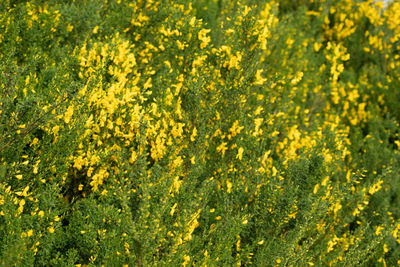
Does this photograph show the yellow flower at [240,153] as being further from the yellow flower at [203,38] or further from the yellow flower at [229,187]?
the yellow flower at [203,38]

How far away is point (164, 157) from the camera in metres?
2.81

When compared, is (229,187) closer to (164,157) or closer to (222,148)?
(222,148)

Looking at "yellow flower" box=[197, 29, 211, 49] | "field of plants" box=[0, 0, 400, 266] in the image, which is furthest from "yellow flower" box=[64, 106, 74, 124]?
"yellow flower" box=[197, 29, 211, 49]

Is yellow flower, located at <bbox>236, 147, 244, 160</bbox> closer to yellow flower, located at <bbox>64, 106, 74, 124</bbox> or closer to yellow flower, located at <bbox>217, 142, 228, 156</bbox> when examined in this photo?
yellow flower, located at <bbox>217, 142, 228, 156</bbox>

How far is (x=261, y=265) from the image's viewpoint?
2.70 meters

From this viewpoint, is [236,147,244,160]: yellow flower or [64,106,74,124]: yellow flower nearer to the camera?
[64,106,74,124]: yellow flower

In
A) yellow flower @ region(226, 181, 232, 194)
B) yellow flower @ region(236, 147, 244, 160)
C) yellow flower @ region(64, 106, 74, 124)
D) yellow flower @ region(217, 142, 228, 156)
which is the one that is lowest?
yellow flower @ region(226, 181, 232, 194)

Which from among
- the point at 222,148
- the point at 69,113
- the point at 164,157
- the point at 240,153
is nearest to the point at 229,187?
the point at 240,153

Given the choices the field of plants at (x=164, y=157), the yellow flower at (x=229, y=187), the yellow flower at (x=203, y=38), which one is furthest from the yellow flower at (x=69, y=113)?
the yellow flower at (x=203, y=38)

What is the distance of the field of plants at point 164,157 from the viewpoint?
2.27 m

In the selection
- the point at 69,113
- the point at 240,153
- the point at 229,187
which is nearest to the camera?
the point at 69,113

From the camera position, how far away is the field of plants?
7.45 ft

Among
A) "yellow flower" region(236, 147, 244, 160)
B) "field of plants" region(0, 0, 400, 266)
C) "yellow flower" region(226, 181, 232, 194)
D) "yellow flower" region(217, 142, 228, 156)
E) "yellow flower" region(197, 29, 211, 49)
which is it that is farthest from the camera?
"yellow flower" region(197, 29, 211, 49)

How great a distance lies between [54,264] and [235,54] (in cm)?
226
